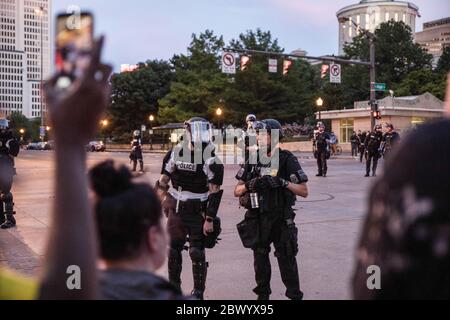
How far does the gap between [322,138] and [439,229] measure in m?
18.4

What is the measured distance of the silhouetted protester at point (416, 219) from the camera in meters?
1.30

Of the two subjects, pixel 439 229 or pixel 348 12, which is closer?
pixel 439 229

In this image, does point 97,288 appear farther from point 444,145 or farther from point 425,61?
point 425,61

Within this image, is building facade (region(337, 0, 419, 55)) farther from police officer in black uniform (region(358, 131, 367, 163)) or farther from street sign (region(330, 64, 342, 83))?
police officer in black uniform (region(358, 131, 367, 163))

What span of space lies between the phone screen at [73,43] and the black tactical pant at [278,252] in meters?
4.02

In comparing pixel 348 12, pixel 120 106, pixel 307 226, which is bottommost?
pixel 307 226

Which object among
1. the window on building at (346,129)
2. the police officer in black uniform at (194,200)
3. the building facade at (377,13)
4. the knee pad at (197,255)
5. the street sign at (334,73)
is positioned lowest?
the knee pad at (197,255)

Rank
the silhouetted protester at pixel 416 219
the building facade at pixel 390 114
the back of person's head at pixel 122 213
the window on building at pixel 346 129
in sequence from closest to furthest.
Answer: the silhouetted protester at pixel 416 219
the back of person's head at pixel 122 213
the building facade at pixel 390 114
the window on building at pixel 346 129

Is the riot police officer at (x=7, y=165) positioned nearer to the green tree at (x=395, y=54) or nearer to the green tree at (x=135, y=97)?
the green tree at (x=135, y=97)

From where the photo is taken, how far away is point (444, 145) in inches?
52.6

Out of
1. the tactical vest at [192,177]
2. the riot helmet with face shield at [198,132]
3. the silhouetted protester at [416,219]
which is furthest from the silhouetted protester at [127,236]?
the riot helmet with face shield at [198,132]

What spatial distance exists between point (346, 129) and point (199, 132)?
48440mm

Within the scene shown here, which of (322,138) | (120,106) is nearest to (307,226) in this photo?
(322,138)

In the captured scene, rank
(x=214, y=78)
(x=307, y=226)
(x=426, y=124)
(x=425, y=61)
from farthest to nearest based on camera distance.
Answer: (x=425, y=61)
(x=214, y=78)
(x=307, y=226)
(x=426, y=124)
